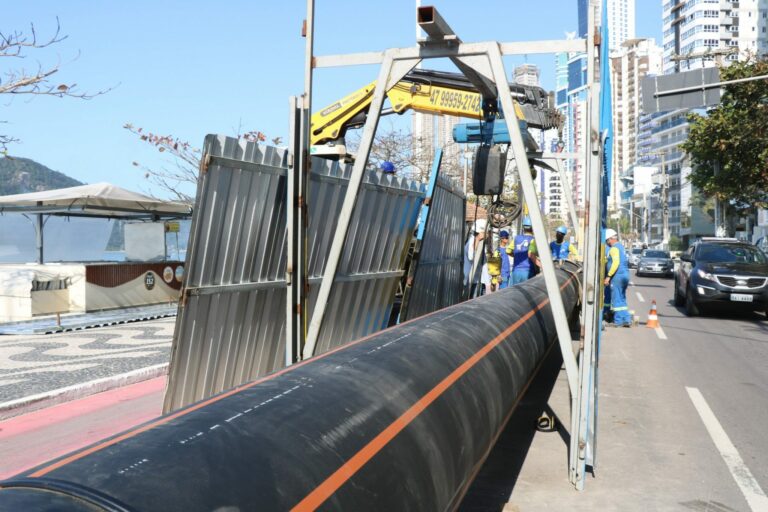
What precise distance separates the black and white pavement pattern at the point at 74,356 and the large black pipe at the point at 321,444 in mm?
5873

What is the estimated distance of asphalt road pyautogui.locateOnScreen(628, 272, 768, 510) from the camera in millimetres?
6324

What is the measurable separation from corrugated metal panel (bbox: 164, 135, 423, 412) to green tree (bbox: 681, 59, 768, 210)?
975 inches

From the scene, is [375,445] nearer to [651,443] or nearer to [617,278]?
[651,443]

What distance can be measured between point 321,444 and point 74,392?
22.1 ft

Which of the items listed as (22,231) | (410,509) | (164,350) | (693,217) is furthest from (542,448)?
(693,217)

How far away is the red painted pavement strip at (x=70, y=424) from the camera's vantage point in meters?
6.00

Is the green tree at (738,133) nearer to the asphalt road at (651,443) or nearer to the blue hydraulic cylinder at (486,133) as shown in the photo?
the asphalt road at (651,443)

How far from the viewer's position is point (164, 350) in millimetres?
11414

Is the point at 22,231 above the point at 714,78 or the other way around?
the other way around

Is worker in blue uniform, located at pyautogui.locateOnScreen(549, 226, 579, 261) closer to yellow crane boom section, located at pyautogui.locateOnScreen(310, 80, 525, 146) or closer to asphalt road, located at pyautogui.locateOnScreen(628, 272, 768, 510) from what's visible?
asphalt road, located at pyautogui.locateOnScreen(628, 272, 768, 510)

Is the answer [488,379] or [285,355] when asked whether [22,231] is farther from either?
[488,379]

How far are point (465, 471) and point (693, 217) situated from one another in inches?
4009

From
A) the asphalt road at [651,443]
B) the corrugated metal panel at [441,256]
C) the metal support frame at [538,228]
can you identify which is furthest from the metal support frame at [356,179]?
the corrugated metal panel at [441,256]

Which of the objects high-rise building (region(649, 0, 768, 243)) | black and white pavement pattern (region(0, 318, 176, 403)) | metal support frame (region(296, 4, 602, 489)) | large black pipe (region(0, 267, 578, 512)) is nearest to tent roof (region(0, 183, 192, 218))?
black and white pavement pattern (region(0, 318, 176, 403))
